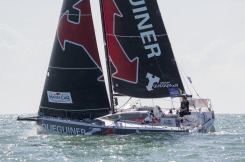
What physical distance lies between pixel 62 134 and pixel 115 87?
152 inches

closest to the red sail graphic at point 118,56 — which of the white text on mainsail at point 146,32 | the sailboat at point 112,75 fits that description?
the sailboat at point 112,75

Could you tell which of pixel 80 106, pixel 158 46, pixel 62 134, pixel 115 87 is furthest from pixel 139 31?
pixel 62 134

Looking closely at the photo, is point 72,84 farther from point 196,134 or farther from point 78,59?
point 196,134

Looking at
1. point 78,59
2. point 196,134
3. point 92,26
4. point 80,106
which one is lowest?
point 196,134

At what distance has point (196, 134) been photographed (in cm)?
2503

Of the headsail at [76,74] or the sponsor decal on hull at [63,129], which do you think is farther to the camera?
the headsail at [76,74]

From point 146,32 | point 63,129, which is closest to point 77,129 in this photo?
point 63,129

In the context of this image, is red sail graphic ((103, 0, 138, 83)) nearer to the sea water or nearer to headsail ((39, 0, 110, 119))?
headsail ((39, 0, 110, 119))

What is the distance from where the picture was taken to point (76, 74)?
2606cm

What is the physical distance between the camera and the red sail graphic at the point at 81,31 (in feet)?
86.0

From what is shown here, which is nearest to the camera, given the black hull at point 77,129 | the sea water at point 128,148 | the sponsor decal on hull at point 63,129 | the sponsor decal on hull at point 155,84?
the sea water at point 128,148

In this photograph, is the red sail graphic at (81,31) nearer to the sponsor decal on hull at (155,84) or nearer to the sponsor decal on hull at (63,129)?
the sponsor decal on hull at (155,84)

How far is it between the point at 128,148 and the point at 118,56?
7.87 m

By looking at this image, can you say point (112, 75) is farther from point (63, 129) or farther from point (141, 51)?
point (63, 129)
